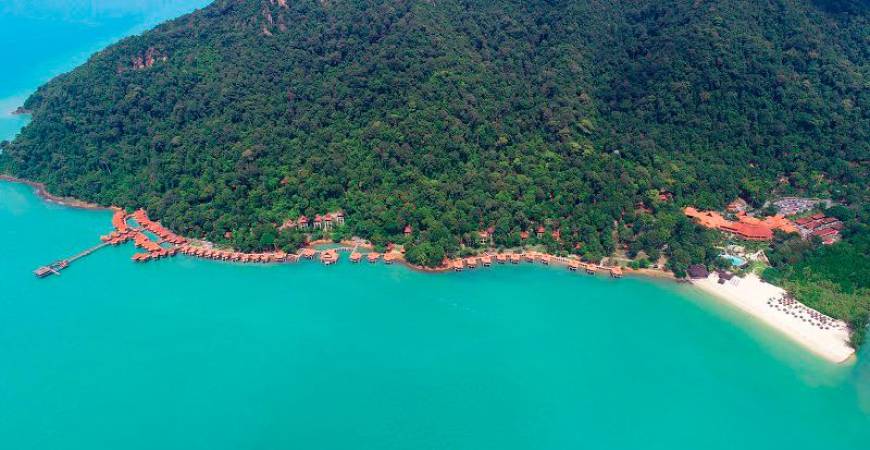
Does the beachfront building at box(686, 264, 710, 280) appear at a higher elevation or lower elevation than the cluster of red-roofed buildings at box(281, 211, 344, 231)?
lower

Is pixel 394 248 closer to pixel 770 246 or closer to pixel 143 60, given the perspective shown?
pixel 770 246

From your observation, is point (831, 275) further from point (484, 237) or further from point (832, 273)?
point (484, 237)

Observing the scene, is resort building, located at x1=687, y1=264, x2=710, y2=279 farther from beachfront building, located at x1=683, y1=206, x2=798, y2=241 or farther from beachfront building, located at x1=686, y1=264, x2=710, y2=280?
beachfront building, located at x1=683, y1=206, x2=798, y2=241

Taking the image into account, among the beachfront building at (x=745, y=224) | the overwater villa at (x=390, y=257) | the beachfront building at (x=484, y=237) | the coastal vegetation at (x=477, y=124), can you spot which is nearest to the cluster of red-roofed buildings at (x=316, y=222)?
the coastal vegetation at (x=477, y=124)

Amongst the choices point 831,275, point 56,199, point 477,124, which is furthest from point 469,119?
point 56,199

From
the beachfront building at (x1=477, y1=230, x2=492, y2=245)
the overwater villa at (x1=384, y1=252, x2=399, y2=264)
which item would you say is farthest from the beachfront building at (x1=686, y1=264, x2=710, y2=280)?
the overwater villa at (x1=384, y1=252, x2=399, y2=264)

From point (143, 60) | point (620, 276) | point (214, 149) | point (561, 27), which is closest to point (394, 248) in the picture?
point (620, 276)
